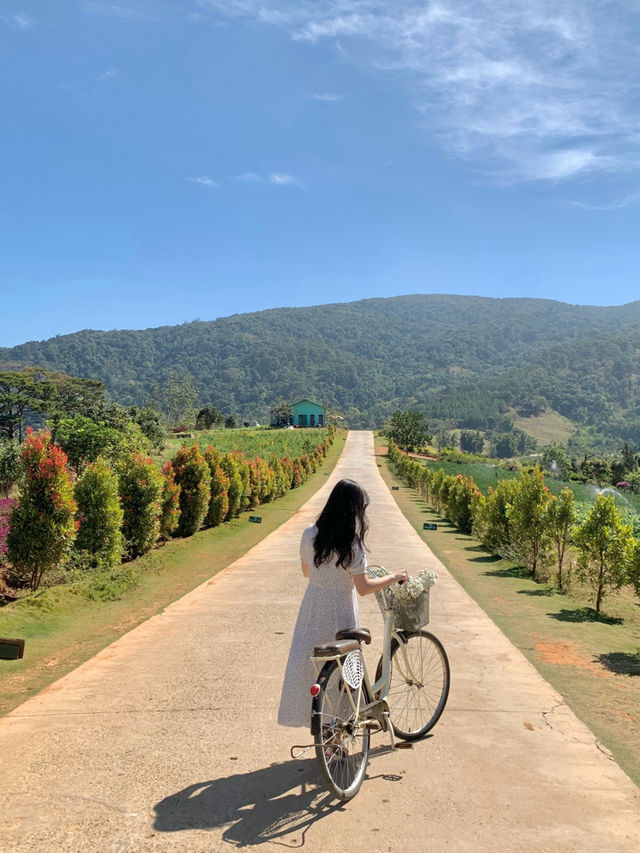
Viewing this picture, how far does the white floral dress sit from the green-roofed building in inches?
3957

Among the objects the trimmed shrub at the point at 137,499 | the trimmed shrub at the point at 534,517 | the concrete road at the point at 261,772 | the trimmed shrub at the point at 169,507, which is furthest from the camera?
the trimmed shrub at the point at 169,507

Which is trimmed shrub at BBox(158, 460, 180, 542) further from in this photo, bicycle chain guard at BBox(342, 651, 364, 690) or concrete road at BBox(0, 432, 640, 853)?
bicycle chain guard at BBox(342, 651, 364, 690)

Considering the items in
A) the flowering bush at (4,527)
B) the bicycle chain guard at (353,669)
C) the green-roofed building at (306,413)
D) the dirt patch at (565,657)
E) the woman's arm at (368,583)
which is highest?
the green-roofed building at (306,413)

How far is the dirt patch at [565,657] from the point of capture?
6.52 meters

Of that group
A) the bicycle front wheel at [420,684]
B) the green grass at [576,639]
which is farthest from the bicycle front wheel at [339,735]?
the green grass at [576,639]

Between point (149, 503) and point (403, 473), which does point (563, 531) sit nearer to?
point (149, 503)

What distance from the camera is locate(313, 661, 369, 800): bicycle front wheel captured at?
11.3 ft

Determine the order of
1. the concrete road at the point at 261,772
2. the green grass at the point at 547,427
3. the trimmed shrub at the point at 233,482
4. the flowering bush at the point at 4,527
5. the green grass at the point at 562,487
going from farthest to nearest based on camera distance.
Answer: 1. the green grass at the point at 547,427
2. the green grass at the point at 562,487
3. the trimmed shrub at the point at 233,482
4. the flowering bush at the point at 4,527
5. the concrete road at the point at 261,772

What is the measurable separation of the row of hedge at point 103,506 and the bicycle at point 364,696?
620 centimetres

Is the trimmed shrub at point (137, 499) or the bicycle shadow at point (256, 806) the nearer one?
the bicycle shadow at point (256, 806)

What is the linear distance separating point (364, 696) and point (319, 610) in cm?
57

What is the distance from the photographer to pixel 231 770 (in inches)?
150

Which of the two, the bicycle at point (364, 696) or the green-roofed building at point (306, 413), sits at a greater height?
the green-roofed building at point (306, 413)

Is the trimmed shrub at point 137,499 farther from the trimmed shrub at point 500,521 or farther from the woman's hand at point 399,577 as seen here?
the woman's hand at point 399,577
